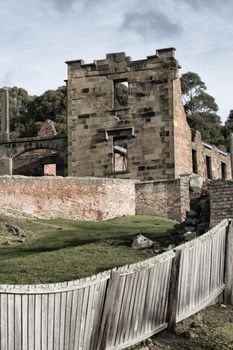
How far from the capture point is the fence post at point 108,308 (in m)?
9.01

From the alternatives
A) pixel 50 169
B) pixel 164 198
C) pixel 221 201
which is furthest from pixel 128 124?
pixel 221 201

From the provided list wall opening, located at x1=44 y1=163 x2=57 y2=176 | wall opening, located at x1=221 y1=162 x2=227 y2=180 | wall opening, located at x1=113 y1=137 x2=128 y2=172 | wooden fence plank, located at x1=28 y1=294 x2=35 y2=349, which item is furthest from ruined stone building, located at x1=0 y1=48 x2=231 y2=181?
wooden fence plank, located at x1=28 y1=294 x2=35 y2=349

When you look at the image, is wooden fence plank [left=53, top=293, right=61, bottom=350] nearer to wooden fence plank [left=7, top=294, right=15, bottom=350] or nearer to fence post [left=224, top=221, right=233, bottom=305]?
wooden fence plank [left=7, top=294, right=15, bottom=350]

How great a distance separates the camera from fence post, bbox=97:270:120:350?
901 centimetres

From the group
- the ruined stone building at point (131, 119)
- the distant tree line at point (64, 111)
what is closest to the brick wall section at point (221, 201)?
the ruined stone building at point (131, 119)

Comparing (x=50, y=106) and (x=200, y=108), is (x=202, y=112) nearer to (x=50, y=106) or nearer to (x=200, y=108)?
(x=200, y=108)

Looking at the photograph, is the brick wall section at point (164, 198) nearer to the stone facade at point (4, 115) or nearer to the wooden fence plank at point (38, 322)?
the stone facade at point (4, 115)

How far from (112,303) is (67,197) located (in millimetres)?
19140

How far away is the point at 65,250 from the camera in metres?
17.8

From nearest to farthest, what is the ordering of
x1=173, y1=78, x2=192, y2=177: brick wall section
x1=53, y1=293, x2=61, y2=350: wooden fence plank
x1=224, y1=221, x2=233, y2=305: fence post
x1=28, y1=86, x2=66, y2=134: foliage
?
x1=53, y1=293, x2=61, y2=350: wooden fence plank → x1=224, y1=221, x2=233, y2=305: fence post → x1=173, y1=78, x2=192, y2=177: brick wall section → x1=28, y1=86, x2=66, y2=134: foliage

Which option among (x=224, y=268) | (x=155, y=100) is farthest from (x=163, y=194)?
(x=224, y=268)

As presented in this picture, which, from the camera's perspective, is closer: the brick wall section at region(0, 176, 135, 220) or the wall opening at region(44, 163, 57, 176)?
the brick wall section at region(0, 176, 135, 220)

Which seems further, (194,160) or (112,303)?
(194,160)

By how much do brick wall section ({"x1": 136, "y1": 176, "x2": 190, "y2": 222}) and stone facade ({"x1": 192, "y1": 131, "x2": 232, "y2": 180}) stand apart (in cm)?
556
